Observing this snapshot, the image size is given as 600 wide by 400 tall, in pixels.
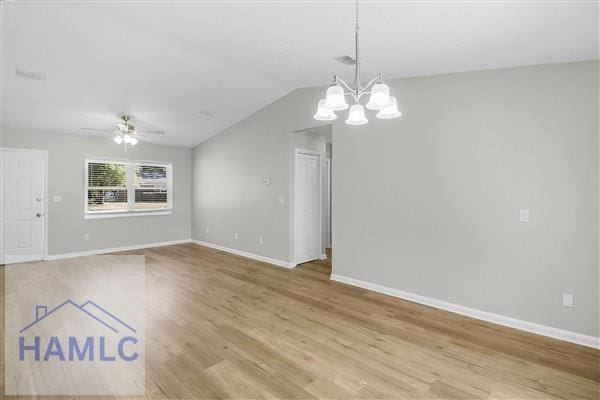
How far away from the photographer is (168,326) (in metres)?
3.18

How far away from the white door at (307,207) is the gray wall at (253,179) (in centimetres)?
24

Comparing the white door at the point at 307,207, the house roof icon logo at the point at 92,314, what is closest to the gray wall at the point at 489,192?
the white door at the point at 307,207

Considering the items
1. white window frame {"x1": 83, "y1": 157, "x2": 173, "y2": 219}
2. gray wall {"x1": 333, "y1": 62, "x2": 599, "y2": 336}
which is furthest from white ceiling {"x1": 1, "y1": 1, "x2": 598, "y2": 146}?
white window frame {"x1": 83, "y1": 157, "x2": 173, "y2": 219}

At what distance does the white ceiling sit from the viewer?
2.49 metres

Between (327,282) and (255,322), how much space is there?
1.73 meters

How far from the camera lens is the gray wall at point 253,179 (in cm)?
552

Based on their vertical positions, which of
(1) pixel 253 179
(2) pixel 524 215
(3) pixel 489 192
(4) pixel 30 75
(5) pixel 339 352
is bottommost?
(5) pixel 339 352

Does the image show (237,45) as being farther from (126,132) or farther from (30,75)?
(126,132)

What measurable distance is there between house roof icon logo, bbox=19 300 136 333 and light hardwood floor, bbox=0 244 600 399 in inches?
12.0

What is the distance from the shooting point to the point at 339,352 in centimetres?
270

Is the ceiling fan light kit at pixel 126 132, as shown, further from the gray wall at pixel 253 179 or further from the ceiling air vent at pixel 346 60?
the ceiling air vent at pixel 346 60

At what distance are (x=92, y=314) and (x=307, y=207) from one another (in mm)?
3767

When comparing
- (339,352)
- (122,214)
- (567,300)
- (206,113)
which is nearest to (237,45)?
(206,113)

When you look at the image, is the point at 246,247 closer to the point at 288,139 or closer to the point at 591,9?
the point at 288,139
